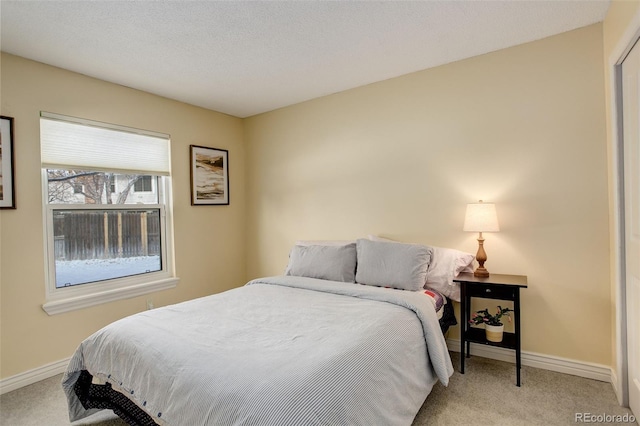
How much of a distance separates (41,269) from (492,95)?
3.84 meters

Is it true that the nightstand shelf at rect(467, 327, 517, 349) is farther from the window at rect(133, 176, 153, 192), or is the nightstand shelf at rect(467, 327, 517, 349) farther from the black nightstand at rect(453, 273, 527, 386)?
the window at rect(133, 176, 153, 192)

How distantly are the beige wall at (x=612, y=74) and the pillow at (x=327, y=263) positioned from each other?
178cm

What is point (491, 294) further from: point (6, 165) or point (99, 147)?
point (6, 165)

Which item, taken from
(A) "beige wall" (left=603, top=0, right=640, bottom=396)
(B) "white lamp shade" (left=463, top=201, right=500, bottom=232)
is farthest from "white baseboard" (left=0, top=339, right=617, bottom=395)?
(B) "white lamp shade" (left=463, top=201, right=500, bottom=232)

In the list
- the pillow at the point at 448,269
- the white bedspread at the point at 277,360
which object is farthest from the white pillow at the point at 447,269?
the white bedspread at the point at 277,360

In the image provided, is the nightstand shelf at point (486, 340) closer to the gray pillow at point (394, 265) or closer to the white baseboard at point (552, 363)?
the white baseboard at point (552, 363)

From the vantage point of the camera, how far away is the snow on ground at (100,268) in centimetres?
278

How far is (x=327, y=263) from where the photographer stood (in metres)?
2.88

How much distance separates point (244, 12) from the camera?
2035mm

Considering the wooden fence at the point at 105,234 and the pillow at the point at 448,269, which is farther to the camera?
the wooden fence at the point at 105,234

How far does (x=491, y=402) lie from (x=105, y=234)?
3352mm

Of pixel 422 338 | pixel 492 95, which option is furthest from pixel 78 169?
pixel 492 95

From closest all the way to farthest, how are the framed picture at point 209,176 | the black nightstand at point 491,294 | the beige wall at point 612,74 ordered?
the beige wall at point 612,74
the black nightstand at point 491,294
the framed picture at point 209,176

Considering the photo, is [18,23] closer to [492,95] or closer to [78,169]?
[78,169]
